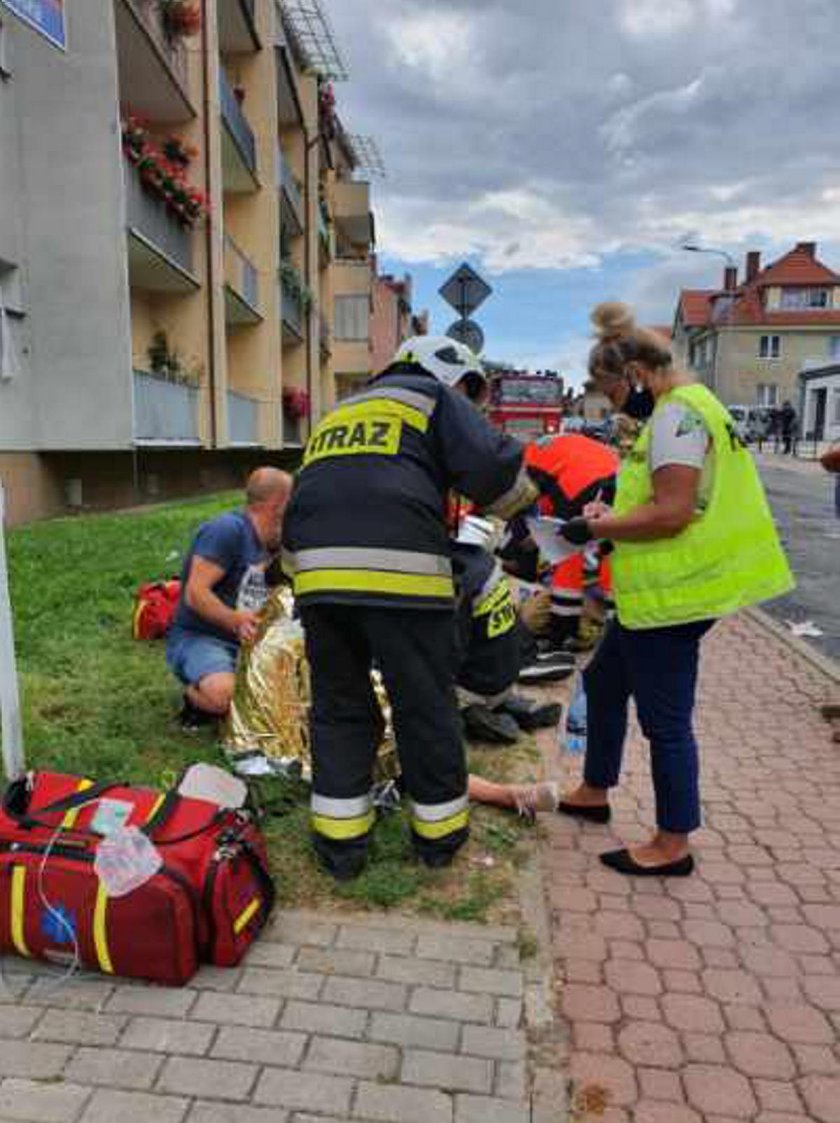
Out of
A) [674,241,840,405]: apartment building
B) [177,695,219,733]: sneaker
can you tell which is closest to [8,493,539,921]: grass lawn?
[177,695,219,733]: sneaker

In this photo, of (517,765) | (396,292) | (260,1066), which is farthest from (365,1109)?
(396,292)

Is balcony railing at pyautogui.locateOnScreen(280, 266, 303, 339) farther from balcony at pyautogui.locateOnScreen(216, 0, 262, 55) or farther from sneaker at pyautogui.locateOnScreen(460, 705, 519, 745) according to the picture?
sneaker at pyautogui.locateOnScreen(460, 705, 519, 745)

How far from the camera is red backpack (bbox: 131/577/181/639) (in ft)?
20.0

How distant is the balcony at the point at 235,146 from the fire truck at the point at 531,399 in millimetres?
15874

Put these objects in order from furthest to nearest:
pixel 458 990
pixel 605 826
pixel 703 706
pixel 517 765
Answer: pixel 703 706
pixel 517 765
pixel 605 826
pixel 458 990

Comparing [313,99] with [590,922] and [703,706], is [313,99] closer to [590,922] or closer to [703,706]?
[703,706]

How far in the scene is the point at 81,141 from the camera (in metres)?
11.8

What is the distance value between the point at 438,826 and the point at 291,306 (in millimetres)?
24095

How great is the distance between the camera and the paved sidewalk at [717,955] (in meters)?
2.29

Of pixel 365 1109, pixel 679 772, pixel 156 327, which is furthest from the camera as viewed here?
pixel 156 327

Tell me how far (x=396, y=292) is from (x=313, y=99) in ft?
86.3

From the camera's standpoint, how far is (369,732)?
10.5 ft

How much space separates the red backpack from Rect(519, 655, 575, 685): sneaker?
7.44 feet

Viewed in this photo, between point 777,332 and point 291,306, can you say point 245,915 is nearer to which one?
point 291,306
